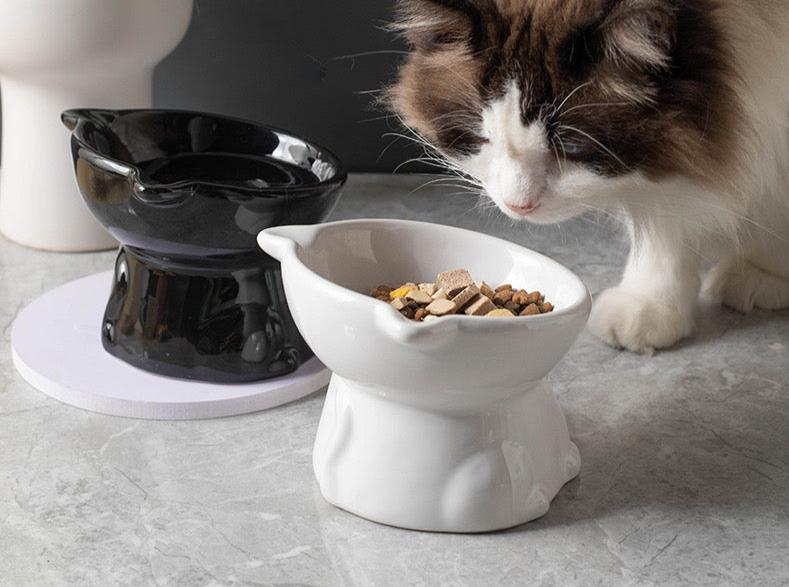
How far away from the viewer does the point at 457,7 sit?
3.52 feet

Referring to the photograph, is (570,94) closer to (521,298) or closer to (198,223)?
(521,298)

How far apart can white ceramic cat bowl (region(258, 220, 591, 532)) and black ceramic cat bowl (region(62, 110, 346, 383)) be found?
4.3 inches

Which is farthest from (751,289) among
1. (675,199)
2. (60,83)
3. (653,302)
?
(60,83)

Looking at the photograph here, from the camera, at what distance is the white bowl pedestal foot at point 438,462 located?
0.98 m

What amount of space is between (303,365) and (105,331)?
0.22 m

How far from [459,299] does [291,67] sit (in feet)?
3.27

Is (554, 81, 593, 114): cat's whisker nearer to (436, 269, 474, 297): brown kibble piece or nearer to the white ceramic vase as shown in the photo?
(436, 269, 474, 297): brown kibble piece

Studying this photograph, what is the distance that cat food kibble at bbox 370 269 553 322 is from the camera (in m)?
0.98

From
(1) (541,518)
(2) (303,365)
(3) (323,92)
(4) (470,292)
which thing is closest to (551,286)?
(4) (470,292)

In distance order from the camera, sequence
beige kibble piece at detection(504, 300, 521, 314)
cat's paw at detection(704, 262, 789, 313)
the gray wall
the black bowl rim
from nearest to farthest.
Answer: beige kibble piece at detection(504, 300, 521, 314) < the black bowl rim < cat's paw at detection(704, 262, 789, 313) < the gray wall

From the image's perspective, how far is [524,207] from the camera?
1.10m

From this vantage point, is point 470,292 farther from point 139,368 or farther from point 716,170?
point 139,368

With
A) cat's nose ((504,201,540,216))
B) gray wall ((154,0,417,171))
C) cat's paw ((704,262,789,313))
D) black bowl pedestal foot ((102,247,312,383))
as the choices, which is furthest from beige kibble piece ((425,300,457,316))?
gray wall ((154,0,417,171))

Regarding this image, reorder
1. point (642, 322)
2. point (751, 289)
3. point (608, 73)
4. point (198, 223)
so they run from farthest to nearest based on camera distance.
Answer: point (751, 289) < point (642, 322) < point (198, 223) < point (608, 73)
